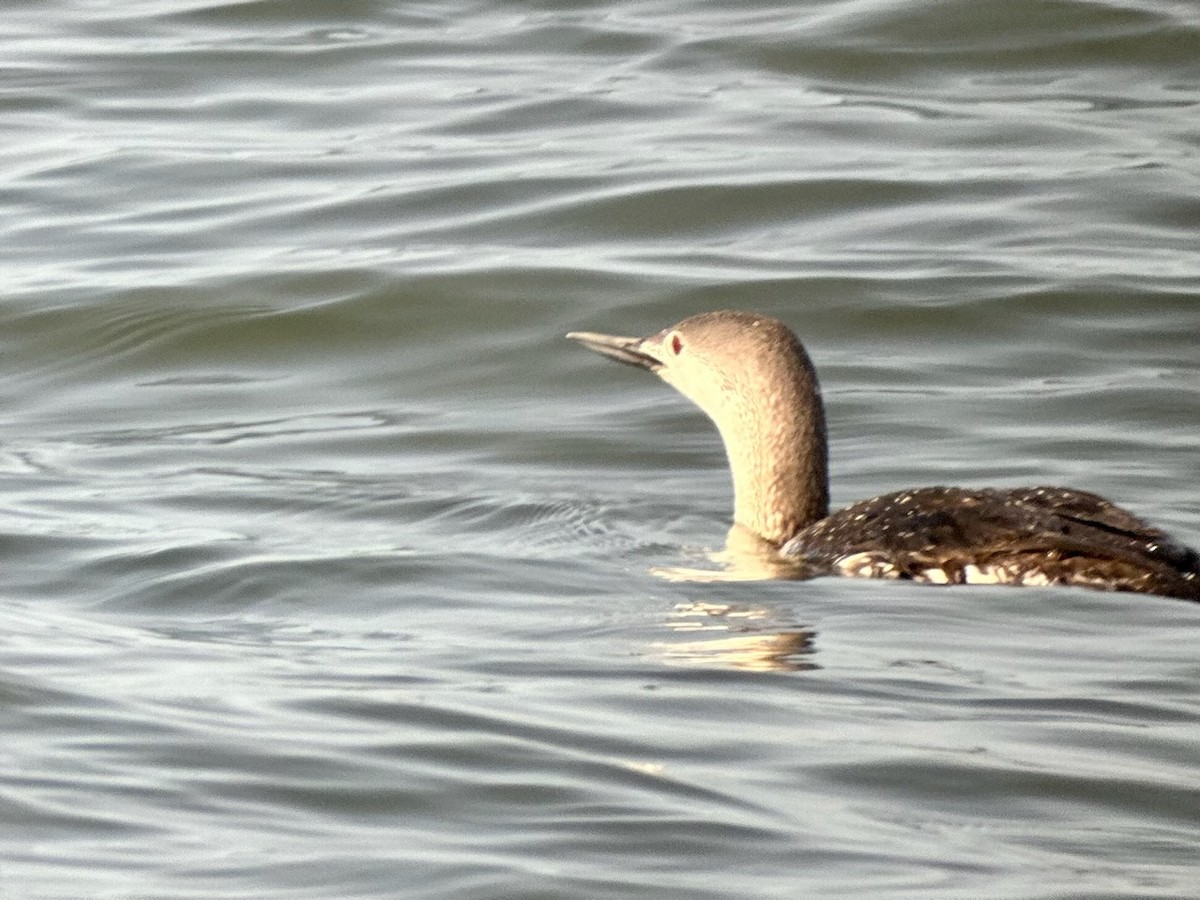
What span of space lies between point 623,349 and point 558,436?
1.10m

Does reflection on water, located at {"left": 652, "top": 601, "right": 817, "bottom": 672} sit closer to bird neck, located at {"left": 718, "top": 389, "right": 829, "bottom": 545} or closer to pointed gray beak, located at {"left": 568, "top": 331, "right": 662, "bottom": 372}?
bird neck, located at {"left": 718, "top": 389, "right": 829, "bottom": 545}

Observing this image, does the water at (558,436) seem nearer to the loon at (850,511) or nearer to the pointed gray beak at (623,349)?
the loon at (850,511)

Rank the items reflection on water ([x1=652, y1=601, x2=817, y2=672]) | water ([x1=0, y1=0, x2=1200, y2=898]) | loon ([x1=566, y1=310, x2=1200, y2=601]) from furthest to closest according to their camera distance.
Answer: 1. loon ([x1=566, y1=310, x2=1200, y2=601])
2. reflection on water ([x1=652, y1=601, x2=817, y2=672])
3. water ([x1=0, y1=0, x2=1200, y2=898])

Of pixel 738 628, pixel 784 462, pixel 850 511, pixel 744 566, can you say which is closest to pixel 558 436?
pixel 784 462

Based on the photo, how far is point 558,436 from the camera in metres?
9.55

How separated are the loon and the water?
10 centimetres

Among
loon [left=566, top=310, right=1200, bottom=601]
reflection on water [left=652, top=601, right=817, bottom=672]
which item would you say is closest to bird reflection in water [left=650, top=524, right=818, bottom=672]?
reflection on water [left=652, top=601, right=817, bottom=672]

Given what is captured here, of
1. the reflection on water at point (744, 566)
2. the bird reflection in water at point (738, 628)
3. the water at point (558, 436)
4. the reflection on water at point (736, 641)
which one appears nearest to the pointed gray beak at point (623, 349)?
the water at point (558, 436)

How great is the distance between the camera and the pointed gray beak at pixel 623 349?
8422 millimetres

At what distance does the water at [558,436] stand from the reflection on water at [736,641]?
0.02 m

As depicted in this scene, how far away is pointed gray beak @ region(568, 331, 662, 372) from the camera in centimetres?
842

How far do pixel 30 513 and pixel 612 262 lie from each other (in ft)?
14.0

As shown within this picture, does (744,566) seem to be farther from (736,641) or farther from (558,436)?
(558,436)

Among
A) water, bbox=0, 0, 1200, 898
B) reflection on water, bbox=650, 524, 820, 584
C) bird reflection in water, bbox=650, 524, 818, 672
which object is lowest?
reflection on water, bbox=650, 524, 820, 584
